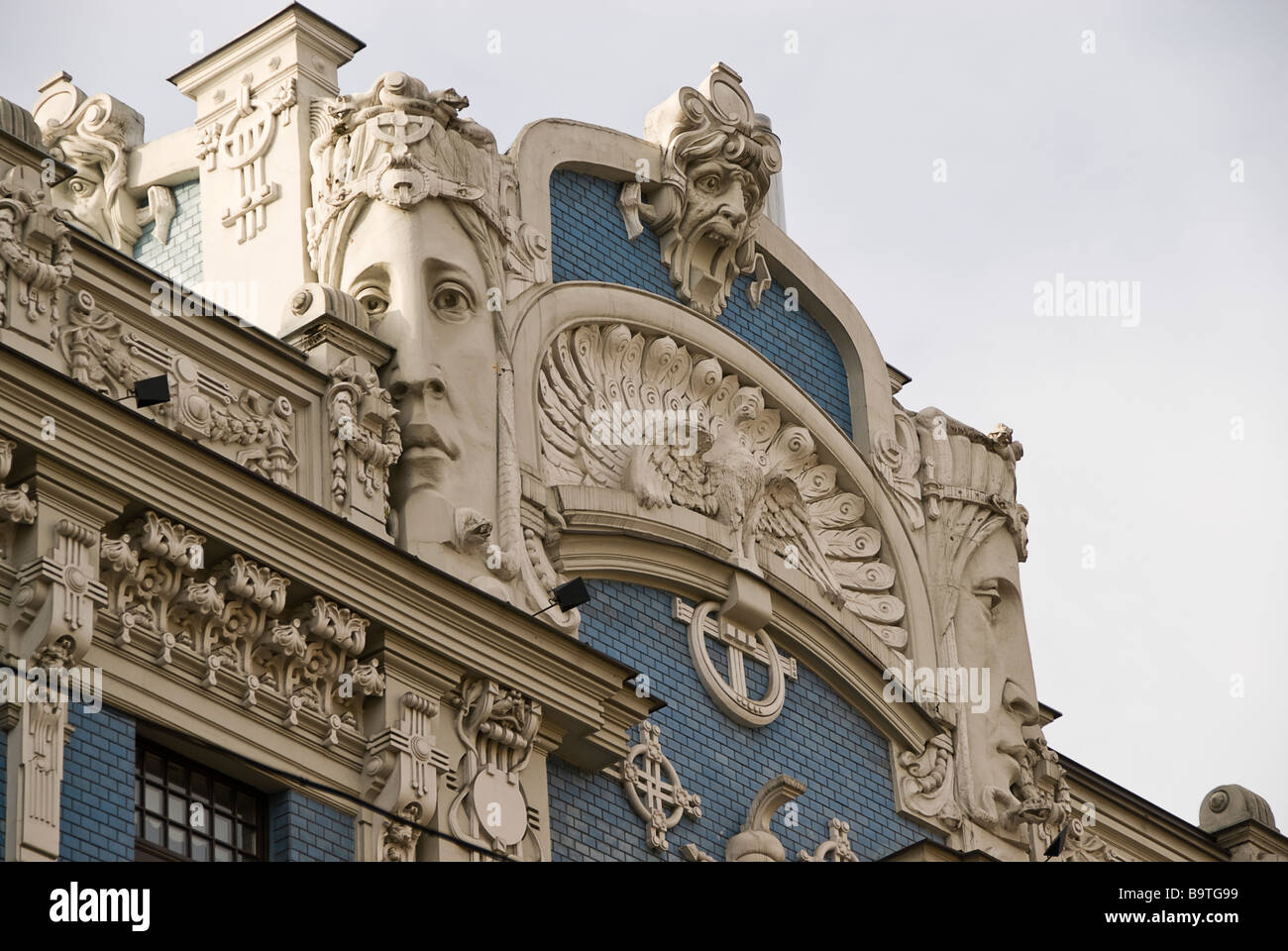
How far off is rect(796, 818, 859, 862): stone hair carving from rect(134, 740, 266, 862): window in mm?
4693

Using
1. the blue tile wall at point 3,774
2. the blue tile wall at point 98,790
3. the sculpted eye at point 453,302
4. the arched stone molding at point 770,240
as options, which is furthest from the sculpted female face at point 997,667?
the blue tile wall at point 3,774

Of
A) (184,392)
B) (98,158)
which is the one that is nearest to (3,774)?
(184,392)

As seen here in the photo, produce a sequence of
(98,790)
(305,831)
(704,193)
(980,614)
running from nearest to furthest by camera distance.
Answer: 1. (98,790)
2. (305,831)
3. (704,193)
4. (980,614)

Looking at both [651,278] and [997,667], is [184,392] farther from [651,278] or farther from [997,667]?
[997,667]

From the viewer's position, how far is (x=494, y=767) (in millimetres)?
17844

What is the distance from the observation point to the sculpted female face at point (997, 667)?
2209 cm

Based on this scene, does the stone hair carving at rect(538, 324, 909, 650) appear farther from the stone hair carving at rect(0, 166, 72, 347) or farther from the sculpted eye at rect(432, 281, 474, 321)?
the stone hair carving at rect(0, 166, 72, 347)

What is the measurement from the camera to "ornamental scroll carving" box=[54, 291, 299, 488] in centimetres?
1675

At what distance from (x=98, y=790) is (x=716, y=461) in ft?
21.8

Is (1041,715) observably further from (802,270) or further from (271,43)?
(271,43)

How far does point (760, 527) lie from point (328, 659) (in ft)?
16.2

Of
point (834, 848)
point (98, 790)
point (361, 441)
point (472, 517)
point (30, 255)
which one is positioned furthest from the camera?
point (834, 848)

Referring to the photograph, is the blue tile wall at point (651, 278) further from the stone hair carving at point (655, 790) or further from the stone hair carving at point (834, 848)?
the stone hair carving at point (834, 848)

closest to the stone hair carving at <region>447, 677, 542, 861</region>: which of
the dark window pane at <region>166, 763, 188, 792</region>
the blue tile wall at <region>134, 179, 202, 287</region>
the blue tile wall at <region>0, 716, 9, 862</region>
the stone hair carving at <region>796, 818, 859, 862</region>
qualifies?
the dark window pane at <region>166, 763, 188, 792</region>
